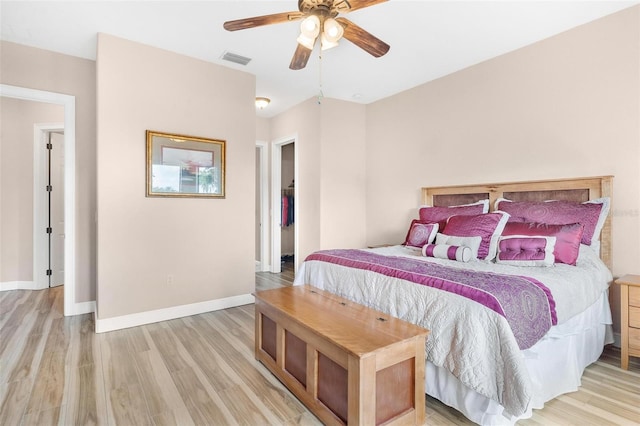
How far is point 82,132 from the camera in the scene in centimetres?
348

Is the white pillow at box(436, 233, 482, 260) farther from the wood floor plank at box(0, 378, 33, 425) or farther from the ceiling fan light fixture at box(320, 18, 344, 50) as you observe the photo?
the wood floor plank at box(0, 378, 33, 425)

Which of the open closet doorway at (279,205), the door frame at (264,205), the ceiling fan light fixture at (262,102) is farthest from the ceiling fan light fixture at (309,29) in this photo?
the door frame at (264,205)

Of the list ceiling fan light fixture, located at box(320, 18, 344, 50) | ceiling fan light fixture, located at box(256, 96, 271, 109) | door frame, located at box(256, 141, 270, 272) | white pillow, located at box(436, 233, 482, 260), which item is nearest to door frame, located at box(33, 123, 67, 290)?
ceiling fan light fixture, located at box(256, 96, 271, 109)

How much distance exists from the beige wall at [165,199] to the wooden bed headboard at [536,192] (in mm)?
2348

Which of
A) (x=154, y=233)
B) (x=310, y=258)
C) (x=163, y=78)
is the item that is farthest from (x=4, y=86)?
(x=310, y=258)

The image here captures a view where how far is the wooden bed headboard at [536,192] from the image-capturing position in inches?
104

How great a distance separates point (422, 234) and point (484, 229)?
645 mm

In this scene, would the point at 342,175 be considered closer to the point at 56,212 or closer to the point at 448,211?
the point at 448,211

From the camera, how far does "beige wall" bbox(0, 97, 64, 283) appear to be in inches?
172

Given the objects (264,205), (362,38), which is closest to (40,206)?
(264,205)

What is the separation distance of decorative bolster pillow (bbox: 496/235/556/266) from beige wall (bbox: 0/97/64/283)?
5.56 m

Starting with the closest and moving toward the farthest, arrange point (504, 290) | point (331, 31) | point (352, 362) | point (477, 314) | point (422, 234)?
1. point (352, 362)
2. point (477, 314)
3. point (504, 290)
4. point (331, 31)
5. point (422, 234)

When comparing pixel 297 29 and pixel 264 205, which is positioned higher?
pixel 297 29

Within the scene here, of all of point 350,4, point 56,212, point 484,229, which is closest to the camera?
point 350,4
